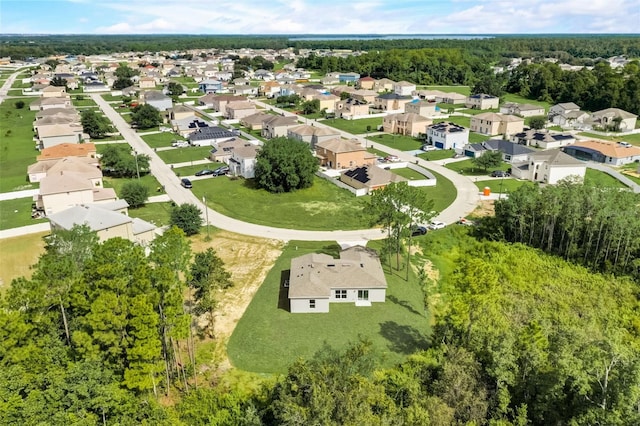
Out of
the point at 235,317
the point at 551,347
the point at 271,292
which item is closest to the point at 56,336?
the point at 235,317

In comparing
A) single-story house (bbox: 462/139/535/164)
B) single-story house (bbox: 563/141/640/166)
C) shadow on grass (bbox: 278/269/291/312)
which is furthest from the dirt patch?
single-story house (bbox: 563/141/640/166)

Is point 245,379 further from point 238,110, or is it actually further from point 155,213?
point 238,110

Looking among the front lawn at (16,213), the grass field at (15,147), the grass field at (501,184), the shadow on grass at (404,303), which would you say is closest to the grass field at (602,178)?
the grass field at (501,184)

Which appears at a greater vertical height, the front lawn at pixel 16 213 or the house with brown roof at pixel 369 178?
the house with brown roof at pixel 369 178

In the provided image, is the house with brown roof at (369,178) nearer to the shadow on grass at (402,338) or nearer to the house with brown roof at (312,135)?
the house with brown roof at (312,135)

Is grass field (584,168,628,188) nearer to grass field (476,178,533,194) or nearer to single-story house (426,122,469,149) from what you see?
grass field (476,178,533,194)

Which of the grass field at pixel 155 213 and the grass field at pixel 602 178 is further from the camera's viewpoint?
the grass field at pixel 602 178
